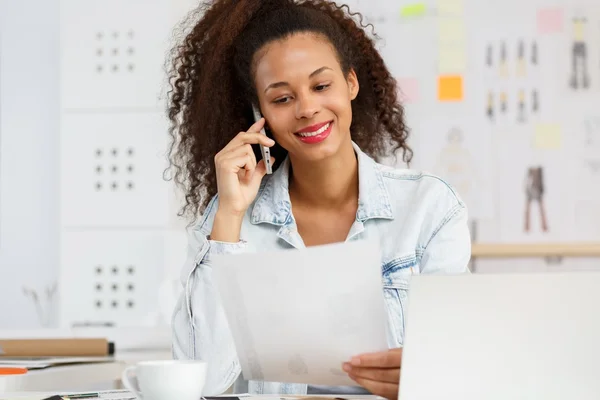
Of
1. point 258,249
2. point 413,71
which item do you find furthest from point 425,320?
point 413,71

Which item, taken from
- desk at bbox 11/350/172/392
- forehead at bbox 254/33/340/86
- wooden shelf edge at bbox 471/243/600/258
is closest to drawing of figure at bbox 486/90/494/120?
wooden shelf edge at bbox 471/243/600/258

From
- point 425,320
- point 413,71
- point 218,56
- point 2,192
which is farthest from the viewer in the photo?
point 2,192

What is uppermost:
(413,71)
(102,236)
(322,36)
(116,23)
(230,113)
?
(116,23)

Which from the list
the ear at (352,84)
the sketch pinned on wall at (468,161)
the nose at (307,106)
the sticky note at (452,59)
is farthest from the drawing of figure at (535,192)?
the nose at (307,106)

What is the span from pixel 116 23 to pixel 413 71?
3.92ft

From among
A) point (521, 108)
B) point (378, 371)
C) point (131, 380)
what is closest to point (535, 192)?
point (521, 108)

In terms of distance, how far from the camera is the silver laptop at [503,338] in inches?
36.9

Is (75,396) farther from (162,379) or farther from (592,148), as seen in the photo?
(592,148)

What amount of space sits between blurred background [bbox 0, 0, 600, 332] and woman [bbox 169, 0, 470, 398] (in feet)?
4.02

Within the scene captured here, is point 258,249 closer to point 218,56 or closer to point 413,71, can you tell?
point 218,56

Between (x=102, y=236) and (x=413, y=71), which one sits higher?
(x=413, y=71)

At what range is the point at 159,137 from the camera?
3.34 meters

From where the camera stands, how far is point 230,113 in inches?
78.0

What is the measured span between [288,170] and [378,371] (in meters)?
0.88
